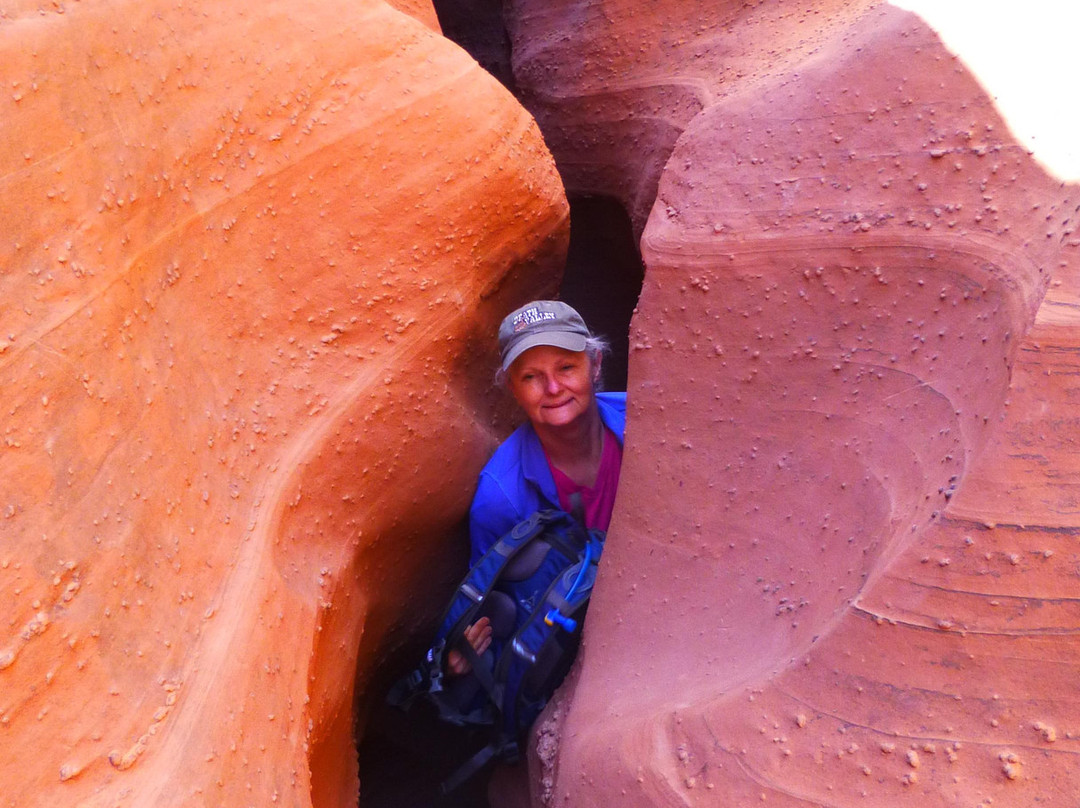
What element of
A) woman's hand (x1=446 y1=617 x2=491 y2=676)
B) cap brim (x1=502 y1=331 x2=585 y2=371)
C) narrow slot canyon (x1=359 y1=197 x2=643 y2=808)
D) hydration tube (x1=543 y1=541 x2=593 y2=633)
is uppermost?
cap brim (x1=502 y1=331 x2=585 y2=371)

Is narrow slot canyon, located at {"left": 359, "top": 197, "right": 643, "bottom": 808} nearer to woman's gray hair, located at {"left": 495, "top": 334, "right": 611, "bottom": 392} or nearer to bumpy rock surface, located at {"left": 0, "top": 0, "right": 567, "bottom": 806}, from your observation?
woman's gray hair, located at {"left": 495, "top": 334, "right": 611, "bottom": 392}

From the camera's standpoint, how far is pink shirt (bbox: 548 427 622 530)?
2.01 meters

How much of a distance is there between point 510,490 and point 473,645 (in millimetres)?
354

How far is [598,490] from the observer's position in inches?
79.0

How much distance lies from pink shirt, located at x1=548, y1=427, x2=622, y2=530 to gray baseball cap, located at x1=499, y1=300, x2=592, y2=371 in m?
0.27

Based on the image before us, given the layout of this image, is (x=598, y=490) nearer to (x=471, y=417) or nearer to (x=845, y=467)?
(x=471, y=417)

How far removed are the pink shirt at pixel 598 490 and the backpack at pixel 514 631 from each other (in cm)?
12

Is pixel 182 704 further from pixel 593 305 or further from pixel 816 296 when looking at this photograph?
pixel 593 305

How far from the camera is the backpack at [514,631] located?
5.71 feet

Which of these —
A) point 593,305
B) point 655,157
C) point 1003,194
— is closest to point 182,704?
point 1003,194

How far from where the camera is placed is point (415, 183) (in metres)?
1.82

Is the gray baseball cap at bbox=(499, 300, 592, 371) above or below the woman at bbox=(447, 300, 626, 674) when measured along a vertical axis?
above

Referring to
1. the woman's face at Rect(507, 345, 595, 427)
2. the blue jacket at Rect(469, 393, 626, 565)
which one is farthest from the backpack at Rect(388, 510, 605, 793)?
the woman's face at Rect(507, 345, 595, 427)

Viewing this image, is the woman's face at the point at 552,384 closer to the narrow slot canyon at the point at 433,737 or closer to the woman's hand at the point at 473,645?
the narrow slot canyon at the point at 433,737
